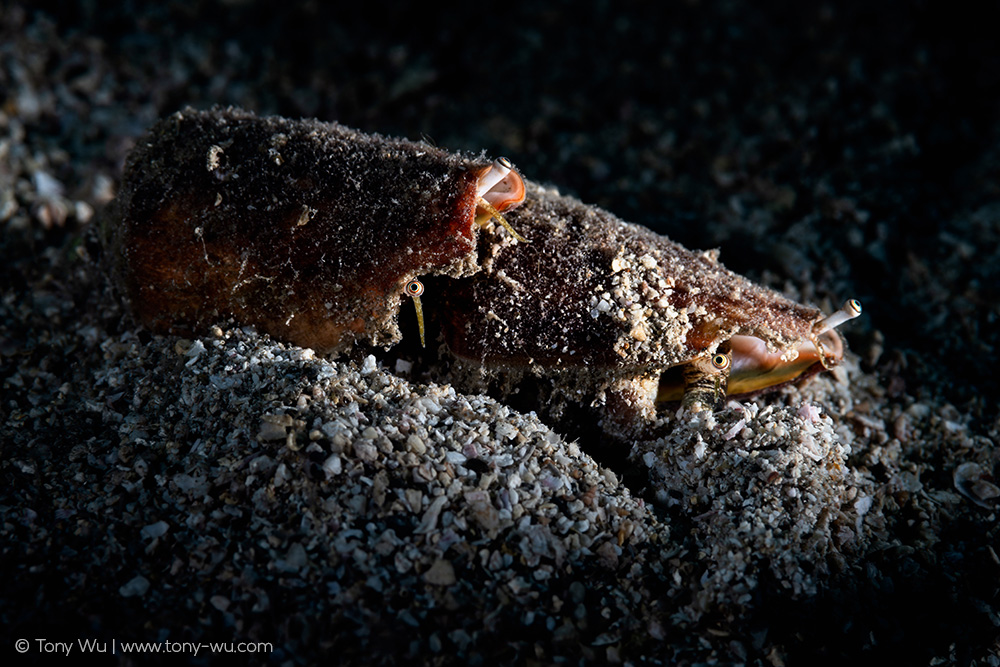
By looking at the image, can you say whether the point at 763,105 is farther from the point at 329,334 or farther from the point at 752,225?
the point at 329,334

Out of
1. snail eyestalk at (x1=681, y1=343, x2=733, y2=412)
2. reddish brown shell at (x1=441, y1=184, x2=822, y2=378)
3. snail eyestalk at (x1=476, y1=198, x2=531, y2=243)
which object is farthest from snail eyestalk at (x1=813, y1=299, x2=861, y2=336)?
snail eyestalk at (x1=476, y1=198, x2=531, y2=243)

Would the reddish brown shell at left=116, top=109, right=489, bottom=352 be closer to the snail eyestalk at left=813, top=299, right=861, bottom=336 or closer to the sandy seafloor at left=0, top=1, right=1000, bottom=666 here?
the sandy seafloor at left=0, top=1, right=1000, bottom=666

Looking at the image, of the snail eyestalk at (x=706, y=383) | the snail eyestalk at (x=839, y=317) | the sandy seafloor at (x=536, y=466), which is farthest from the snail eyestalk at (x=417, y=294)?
the snail eyestalk at (x=839, y=317)

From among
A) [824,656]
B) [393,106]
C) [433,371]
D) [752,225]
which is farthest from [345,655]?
[393,106]

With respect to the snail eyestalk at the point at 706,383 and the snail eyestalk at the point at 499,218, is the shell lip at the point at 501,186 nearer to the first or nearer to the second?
the snail eyestalk at the point at 499,218

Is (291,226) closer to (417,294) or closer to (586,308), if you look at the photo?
(417,294)
